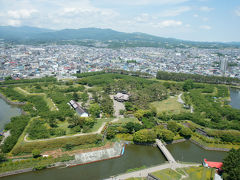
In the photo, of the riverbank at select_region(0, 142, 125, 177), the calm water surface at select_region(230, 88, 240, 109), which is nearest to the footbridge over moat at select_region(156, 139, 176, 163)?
the riverbank at select_region(0, 142, 125, 177)

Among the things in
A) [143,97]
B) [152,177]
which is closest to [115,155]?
[152,177]

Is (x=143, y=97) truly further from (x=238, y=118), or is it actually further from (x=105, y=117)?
(x=238, y=118)

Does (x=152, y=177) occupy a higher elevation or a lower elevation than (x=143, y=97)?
lower

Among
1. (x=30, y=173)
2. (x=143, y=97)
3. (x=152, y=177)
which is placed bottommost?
(x=30, y=173)

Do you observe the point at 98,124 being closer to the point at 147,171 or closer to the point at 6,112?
the point at 147,171

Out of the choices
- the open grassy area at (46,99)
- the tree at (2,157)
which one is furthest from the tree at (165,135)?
the open grassy area at (46,99)

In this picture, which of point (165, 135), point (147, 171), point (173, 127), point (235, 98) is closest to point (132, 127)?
point (165, 135)
